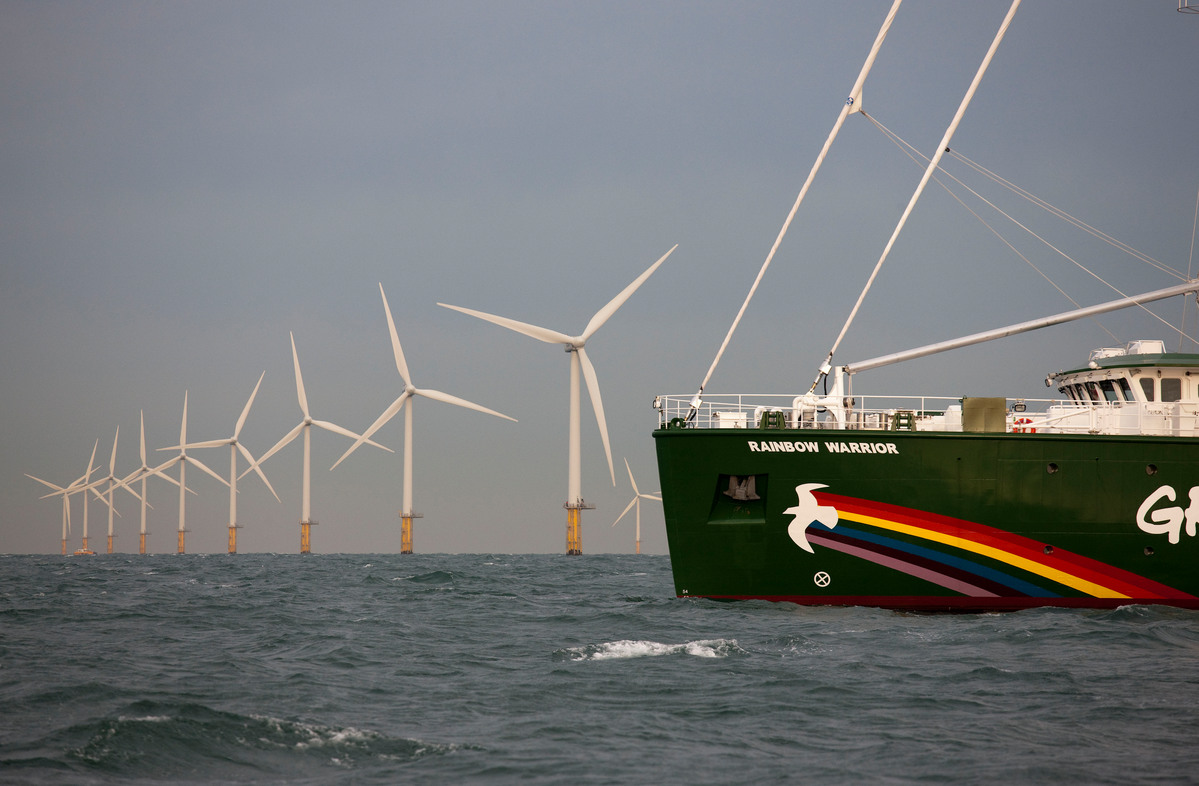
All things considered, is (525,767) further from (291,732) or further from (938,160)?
(938,160)

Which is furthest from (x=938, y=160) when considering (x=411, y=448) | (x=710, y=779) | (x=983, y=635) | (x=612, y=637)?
(x=411, y=448)

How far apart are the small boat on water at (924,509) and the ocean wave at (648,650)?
249 inches

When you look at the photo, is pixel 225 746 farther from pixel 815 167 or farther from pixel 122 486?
Result: pixel 122 486

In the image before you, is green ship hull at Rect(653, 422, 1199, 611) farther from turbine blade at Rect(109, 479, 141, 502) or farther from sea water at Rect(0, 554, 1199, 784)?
turbine blade at Rect(109, 479, 141, 502)

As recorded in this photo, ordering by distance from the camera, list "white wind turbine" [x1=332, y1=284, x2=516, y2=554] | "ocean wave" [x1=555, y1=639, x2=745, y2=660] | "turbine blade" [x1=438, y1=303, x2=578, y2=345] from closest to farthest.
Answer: "ocean wave" [x1=555, y1=639, x2=745, y2=660]
"turbine blade" [x1=438, y1=303, x2=578, y2=345]
"white wind turbine" [x1=332, y1=284, x2=516, y2=554]

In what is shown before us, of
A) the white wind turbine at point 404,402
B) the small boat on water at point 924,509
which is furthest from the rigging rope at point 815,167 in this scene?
the white wind turbine at point 404,402

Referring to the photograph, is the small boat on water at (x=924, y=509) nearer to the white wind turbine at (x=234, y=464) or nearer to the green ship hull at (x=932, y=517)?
the green ship hull at (x=932, y=517)

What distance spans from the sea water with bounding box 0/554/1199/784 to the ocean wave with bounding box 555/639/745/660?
97 mm

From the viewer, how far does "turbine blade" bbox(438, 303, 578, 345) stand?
55.1m

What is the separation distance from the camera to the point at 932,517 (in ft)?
80.5

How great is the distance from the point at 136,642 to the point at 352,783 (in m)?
11.4

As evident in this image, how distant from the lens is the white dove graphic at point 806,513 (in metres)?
24.5

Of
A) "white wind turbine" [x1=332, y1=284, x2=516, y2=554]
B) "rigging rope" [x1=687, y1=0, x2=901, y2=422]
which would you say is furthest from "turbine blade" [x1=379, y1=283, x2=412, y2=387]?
"rigging rope" [x1=687, y1=0, x2=901, y2=422]

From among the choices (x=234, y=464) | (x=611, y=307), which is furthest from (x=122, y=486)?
(x=611, y=307)
